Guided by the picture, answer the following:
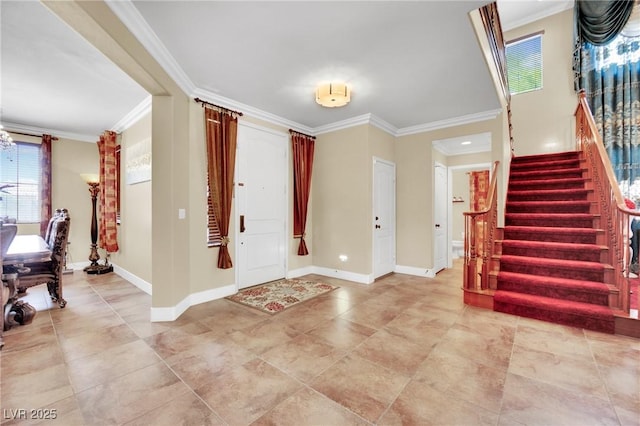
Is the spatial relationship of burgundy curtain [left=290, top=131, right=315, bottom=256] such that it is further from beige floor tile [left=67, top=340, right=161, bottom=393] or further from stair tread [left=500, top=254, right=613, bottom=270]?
stair tread [left=500, top=254, right=613, bottom=270]

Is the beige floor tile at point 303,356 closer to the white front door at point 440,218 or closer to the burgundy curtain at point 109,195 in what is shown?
the white front door at point 440,218

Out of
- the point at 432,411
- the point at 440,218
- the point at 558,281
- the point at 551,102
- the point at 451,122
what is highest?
the point at 551,102

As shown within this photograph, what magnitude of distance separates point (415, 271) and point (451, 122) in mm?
2728

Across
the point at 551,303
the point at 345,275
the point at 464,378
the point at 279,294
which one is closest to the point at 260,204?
the point at 279,294

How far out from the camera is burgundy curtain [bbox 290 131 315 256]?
190 inches

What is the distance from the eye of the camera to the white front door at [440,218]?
16.6 ft

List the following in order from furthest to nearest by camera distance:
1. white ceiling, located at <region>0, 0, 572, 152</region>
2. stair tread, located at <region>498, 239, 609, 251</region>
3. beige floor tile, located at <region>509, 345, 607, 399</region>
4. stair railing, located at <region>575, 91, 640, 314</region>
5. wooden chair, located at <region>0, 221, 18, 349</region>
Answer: stair tread, located at <region>498, 239, 609, 251</region>, stair railing, located at <region>575, 91, 640, 314</region>, wooden chair, located at <region>0, 221, 18, 349</region>, white ceiling, located at <region>0, 0, 572, 152</region>, beige floor tile, located at <region>509, 345, 607, 399</region>

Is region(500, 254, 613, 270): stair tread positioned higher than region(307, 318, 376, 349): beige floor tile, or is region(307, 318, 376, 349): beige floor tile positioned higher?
region(500, 254, 613, 270): stair tread

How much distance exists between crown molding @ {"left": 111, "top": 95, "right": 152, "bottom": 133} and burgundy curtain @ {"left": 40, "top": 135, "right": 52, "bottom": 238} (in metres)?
1.30

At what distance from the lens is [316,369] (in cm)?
207

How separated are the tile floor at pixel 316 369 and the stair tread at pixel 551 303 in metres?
0.21

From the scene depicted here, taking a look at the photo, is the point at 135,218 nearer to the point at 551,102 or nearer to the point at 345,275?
the point at 345,275

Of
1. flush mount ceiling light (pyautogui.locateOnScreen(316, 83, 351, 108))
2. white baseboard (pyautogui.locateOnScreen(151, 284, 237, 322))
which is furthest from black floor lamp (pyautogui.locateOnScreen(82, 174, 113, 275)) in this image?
flush mount ceiling light (pyautogui.locateOnScreen(316, 83, 351, 108))

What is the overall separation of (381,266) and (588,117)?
163 inches
